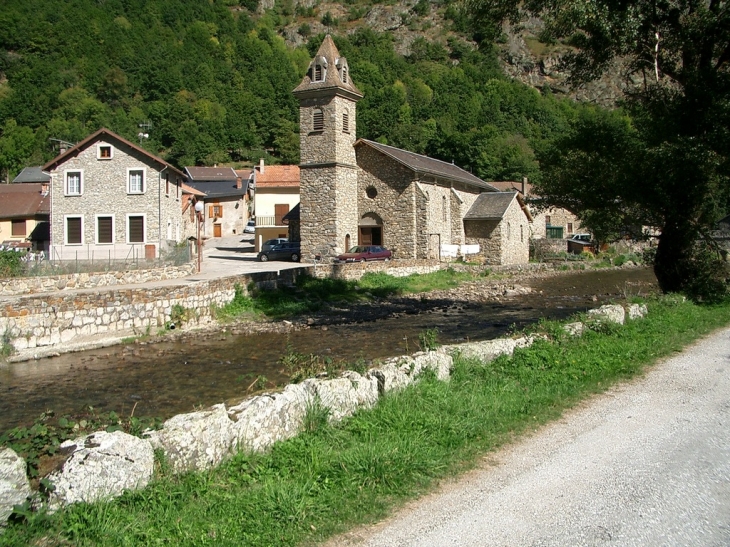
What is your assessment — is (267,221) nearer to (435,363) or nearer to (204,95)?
(435,363)

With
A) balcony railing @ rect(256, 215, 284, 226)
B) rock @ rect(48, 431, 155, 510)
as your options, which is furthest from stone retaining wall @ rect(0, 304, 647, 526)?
balcony railing @ rect(256, 215, 284, 226)

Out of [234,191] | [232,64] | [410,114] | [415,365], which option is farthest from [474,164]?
[415,365]

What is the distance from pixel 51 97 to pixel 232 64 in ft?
140

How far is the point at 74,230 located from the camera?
37.2 metres

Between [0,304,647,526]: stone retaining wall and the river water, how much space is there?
151 cm

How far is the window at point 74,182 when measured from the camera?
121 feet

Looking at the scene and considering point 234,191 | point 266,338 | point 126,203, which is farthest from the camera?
point 234,191

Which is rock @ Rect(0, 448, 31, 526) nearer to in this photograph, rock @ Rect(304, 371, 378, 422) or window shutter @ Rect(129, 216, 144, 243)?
rock @ Rect(304, 371, 378, 422)

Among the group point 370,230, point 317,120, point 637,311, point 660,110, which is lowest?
point 637,311

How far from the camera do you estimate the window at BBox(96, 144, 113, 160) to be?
36.8 meters

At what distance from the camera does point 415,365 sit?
8.95 metres

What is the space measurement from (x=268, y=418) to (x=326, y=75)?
37.4m

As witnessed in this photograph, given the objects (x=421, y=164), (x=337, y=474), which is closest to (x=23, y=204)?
(x=421, y=164)

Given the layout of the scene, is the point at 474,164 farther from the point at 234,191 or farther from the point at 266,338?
the point at 266,338
